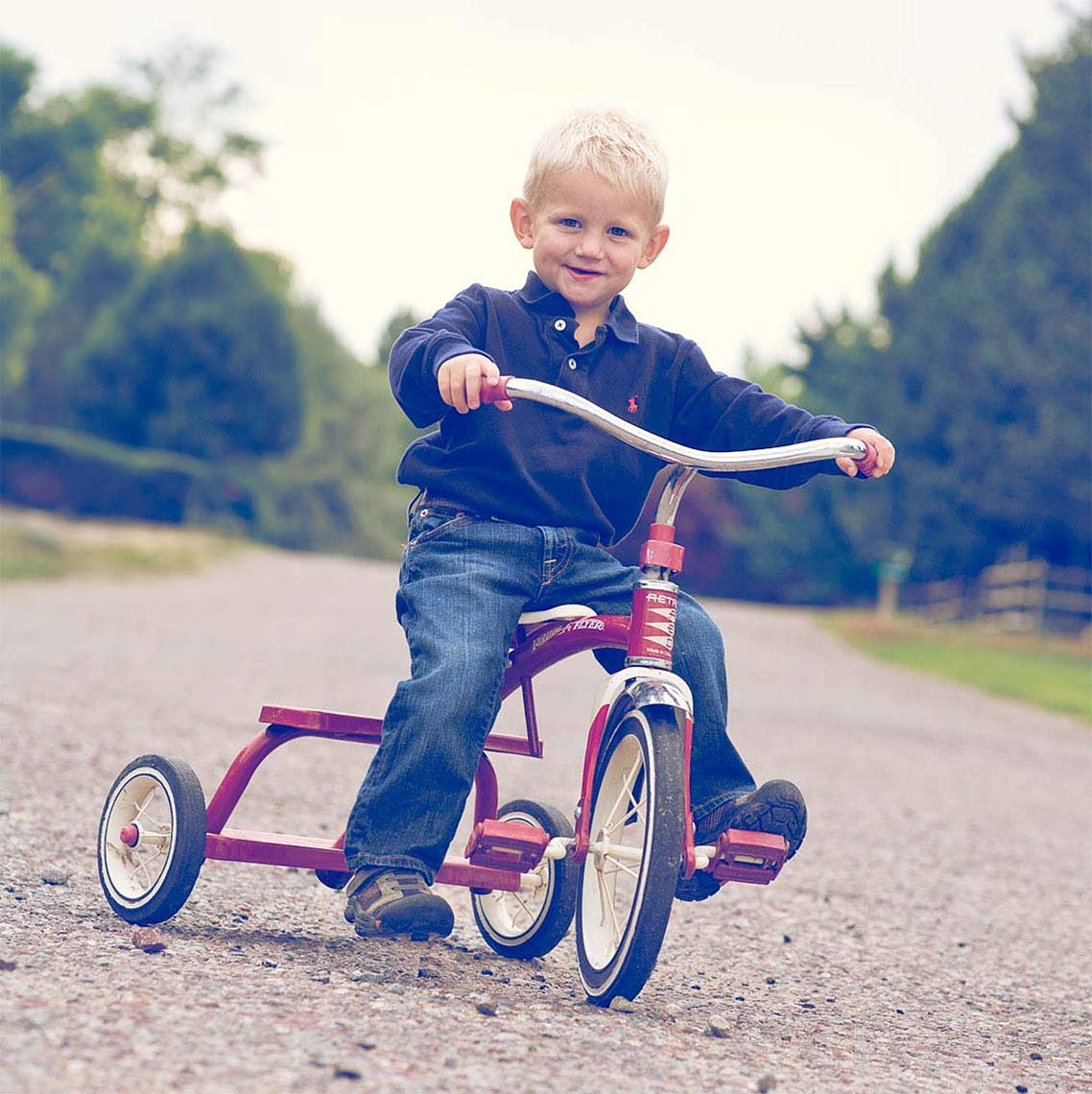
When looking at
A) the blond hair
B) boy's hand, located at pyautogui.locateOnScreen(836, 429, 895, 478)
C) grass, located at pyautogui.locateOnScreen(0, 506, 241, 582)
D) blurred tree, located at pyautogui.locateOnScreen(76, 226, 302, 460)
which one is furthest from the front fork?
blurred tree, located at pyautogui.locateOnScreen(76, 226, 302, 460)

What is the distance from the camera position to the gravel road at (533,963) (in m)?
2.45

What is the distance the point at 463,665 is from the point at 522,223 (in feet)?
3.15

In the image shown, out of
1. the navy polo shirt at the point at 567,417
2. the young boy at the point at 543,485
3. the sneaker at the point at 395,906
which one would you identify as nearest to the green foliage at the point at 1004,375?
the navy polo shirt at the point at 567,417

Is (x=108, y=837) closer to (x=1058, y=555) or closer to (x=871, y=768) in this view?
(x=871, y=768)

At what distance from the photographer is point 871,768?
8719 millimetres

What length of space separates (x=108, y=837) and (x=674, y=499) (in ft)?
4.82

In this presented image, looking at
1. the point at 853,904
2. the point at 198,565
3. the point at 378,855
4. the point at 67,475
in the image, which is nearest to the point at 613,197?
the point at 378,855

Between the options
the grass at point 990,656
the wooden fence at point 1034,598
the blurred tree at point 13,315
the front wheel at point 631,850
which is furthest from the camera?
the blurred tree at point 13,315

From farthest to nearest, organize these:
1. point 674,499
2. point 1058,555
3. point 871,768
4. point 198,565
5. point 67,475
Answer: point 67,475, point 1058,555, point 198,565, point 871,768, point 674,499

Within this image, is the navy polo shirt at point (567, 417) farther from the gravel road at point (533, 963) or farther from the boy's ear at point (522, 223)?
the gravel road at point (533, 963)

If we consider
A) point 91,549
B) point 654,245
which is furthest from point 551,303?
point 91,549

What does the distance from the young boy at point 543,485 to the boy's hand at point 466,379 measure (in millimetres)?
86

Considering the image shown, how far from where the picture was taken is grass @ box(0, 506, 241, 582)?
17239 mm

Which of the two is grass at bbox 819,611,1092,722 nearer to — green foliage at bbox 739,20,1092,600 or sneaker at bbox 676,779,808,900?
green foliage at bbox 739,20,1092,600
